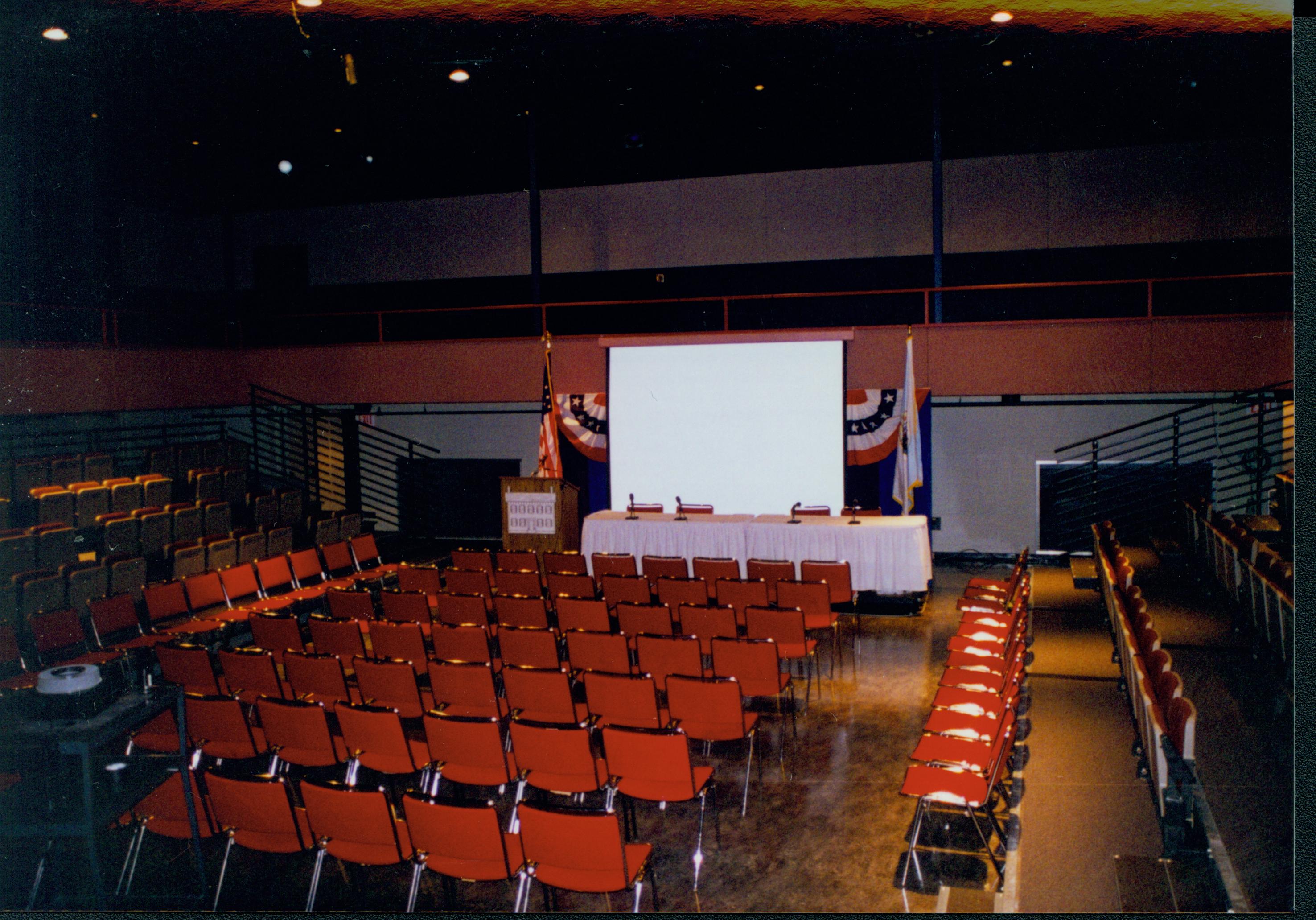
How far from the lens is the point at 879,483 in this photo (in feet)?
42.2

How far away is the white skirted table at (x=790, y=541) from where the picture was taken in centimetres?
1004

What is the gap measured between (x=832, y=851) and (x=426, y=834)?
223cm

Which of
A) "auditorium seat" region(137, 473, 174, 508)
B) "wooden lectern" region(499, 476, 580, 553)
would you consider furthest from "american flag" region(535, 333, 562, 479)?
"auditorium seat" region(137, 473, 174, 508)

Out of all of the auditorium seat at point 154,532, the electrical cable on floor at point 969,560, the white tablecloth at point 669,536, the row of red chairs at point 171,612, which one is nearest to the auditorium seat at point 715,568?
the white tablecloth at point 669,536

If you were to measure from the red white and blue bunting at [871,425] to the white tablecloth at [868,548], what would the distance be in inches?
90.2

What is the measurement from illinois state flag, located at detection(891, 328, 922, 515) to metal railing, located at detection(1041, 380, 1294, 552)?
2.56m

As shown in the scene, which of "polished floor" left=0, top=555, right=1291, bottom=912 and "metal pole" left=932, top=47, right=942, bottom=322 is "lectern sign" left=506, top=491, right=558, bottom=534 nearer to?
"polished floor" left=0, top=555, right=1291, bottom=912

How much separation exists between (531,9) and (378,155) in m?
8.67

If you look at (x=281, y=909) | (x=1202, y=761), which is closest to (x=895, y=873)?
(x=1202, y=761)

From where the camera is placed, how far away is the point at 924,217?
14.3 metres

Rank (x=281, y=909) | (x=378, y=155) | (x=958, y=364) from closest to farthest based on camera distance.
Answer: (x=281, y=909) → (x=958, y=364) → (x=378, y=155)

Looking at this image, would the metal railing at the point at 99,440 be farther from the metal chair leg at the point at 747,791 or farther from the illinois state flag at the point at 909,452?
the metal chair leg at the point at 747,791

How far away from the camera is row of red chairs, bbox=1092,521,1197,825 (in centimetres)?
429

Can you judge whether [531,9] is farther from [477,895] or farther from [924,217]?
[924,217]
